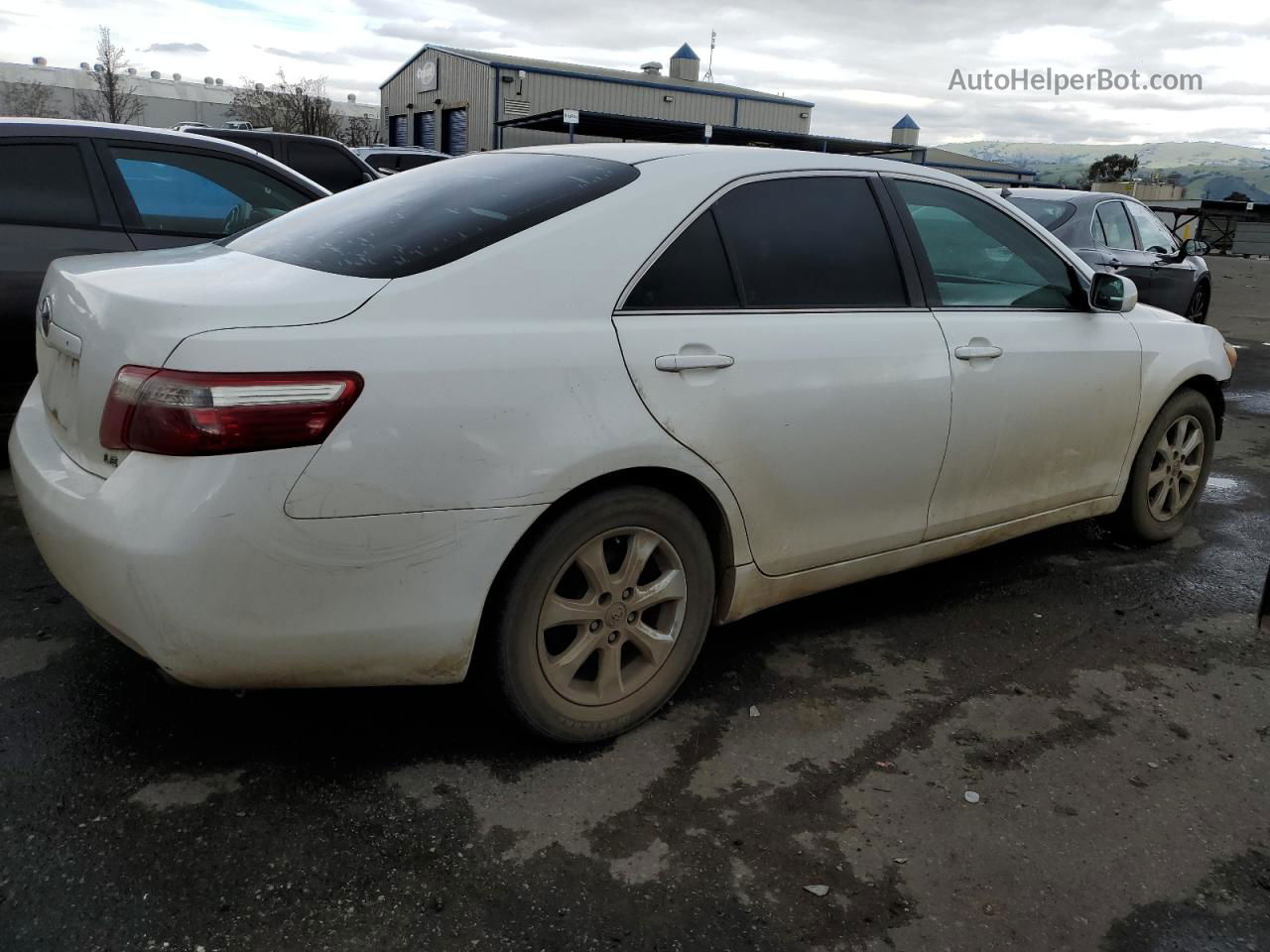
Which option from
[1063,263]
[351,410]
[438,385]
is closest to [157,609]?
[351,410]

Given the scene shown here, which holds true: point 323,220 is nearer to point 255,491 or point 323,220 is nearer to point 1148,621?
point 255,491

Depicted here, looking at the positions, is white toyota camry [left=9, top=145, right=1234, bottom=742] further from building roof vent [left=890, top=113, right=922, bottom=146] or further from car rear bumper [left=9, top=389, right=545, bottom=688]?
building roof vent [left=890, top=113, right=922, bottom=146]

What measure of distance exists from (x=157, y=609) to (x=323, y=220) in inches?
53.2

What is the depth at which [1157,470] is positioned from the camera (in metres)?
4.54

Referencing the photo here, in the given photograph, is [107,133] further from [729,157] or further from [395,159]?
[395,159]

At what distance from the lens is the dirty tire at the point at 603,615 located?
8.34ft

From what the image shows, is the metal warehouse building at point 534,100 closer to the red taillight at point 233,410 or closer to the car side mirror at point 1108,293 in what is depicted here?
the car side mirror at point 1108,293

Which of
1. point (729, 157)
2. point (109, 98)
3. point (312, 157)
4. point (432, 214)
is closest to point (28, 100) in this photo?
point (109, 98)

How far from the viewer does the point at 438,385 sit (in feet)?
7.59

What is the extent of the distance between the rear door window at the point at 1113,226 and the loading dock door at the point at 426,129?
116 feet

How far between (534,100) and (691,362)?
36.2 metres

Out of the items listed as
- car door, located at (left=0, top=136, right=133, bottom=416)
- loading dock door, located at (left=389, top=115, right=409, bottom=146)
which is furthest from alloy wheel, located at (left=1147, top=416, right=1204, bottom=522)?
loading dock door, located at (left=389, top=115, right=409, bottom=146)

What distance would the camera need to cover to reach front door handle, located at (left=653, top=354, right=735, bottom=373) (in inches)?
105

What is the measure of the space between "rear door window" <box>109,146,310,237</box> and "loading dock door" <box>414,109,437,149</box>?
3780 centimetres
